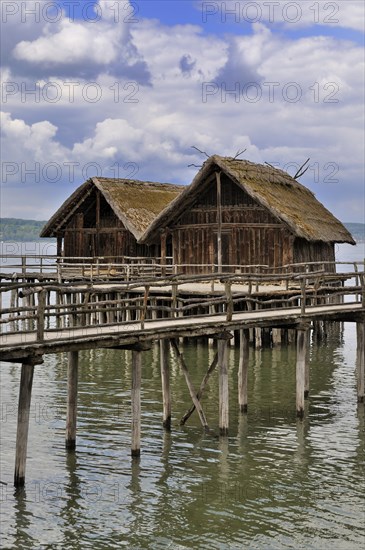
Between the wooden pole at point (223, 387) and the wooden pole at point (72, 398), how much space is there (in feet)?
9.70

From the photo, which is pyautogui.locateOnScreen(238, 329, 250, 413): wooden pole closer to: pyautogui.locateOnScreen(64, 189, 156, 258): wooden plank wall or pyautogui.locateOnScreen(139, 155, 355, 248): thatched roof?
pyautogui.locateOnScreen(139, 155, 355, 248): thatched roof

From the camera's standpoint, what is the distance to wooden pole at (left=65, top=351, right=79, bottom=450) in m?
19.1

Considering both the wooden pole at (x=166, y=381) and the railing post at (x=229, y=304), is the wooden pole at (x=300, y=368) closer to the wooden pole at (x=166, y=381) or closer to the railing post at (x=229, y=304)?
the railing post at (x=229, y=304)

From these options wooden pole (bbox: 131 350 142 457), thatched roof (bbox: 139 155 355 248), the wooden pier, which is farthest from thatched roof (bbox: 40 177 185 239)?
wooden pole (bbox: 131 350 142 457)

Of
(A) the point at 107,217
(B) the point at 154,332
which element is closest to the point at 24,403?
(B) the point at 154,332

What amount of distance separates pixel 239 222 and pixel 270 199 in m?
1.96

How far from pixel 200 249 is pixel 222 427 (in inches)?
710

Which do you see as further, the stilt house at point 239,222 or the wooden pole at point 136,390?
the stilt house at point 239,222

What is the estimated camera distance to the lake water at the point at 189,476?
14.8 metres

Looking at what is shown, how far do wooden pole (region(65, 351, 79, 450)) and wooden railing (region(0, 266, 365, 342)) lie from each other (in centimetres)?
93

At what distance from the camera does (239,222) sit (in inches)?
1444

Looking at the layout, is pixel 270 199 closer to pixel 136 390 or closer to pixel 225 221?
pixel 225 221

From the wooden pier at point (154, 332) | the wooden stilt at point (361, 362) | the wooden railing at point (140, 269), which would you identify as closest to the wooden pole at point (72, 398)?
the wooden pier at point (154, 332)

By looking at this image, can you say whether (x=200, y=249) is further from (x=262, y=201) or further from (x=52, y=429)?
(x=52, y=429)
